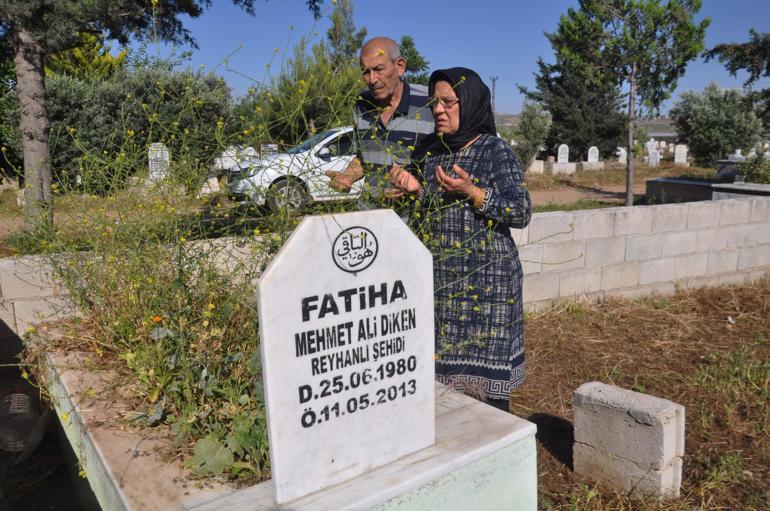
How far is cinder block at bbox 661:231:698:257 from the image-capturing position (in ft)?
17.2

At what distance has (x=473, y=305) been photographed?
2.34 m

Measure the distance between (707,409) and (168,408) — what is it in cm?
268

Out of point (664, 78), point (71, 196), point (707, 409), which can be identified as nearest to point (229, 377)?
point (71, 196)

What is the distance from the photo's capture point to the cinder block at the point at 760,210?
5.70m

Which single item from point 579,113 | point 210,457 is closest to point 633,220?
point 210,457

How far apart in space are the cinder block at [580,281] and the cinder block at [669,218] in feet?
2.25

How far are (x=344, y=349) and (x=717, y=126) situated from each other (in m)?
27.8

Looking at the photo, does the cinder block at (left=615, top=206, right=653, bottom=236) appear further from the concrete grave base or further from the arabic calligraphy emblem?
the arabic calligraphy emblem

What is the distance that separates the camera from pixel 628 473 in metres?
2.51

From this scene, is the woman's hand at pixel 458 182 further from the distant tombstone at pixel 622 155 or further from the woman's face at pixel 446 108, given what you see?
the distant tombstone at pixel 622 155

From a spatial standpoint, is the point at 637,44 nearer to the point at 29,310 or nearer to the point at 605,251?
the point at 605,251

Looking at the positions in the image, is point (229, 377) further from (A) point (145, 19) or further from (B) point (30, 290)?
(A) point (145, 19)

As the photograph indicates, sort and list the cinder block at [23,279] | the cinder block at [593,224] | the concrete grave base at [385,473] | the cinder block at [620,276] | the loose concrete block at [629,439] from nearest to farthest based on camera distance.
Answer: the concrete grave base at [385,473] < the loose concrete block at [629,439] < the cinder block at [23,279] < the cinder block at [593,224] < the cinder block at [620,276]

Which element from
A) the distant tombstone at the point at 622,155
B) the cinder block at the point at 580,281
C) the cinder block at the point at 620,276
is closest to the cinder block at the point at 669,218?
the cinder block at the point at 620,276
